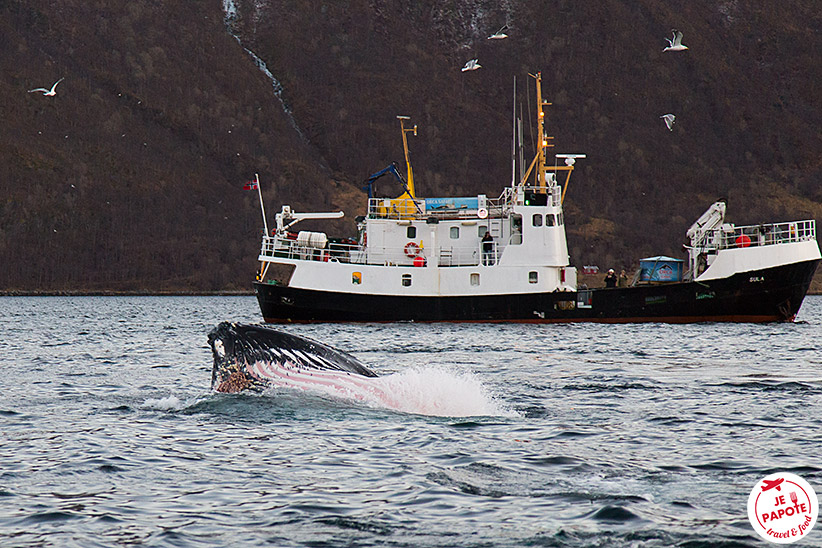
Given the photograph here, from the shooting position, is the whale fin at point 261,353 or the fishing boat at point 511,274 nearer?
the whale fin at point 261,353

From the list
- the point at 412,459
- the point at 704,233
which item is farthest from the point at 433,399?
the point at 704,233

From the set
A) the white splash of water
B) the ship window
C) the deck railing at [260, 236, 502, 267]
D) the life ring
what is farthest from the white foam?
the ship window

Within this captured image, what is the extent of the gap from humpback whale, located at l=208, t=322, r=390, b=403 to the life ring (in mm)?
38755

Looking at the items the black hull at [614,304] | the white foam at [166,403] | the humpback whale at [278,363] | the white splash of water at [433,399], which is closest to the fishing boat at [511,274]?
the black hull at [614,304]

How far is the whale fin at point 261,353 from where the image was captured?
18.1 metres

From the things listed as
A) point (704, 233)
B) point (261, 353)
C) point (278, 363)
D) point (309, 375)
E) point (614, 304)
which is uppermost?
point (704, 233)

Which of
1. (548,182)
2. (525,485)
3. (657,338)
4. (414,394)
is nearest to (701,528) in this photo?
(525,485)

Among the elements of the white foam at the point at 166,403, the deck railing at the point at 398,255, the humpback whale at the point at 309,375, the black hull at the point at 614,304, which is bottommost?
the white foam at the point at 166,403

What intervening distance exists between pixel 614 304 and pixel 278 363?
40753 millimetres

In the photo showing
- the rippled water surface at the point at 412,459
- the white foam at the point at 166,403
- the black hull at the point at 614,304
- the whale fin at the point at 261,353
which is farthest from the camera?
the black hull at the point at 614,304

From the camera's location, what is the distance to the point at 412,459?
47.2ft

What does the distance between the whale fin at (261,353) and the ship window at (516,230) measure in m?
39.0

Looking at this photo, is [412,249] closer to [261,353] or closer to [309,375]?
[309,375]

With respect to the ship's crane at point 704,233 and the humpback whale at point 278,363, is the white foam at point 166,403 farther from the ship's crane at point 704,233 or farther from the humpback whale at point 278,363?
the ship's crane at point 704,233
